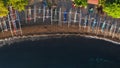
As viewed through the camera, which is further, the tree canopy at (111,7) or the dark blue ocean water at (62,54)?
the tree canopy at (111,7)

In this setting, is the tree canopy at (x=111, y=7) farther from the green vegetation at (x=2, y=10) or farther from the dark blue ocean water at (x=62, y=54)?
the green vegetation at (x=2, y=10)

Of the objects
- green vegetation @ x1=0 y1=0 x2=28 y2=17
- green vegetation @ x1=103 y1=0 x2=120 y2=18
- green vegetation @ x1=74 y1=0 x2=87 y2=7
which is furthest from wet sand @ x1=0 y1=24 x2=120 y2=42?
green vegetation @ x1=74 y1=0 x2=87 y2=7

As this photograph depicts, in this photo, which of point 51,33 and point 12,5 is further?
point 12,5

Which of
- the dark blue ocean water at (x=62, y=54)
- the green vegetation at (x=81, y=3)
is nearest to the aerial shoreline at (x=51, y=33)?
the dark blue ocean water at (x=62, y=54)

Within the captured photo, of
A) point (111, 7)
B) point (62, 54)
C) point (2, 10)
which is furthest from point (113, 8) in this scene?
point (2, 10)

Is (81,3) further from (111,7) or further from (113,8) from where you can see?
(113,8)

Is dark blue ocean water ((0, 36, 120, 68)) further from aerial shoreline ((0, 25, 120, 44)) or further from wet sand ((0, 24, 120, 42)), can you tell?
wet sand ((0, 24, 120, 42))

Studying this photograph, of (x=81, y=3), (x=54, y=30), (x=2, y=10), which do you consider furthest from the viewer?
(x=81, y=3)

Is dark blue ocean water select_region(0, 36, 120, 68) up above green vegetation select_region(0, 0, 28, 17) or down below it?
below

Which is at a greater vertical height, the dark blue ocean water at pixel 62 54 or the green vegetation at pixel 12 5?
the green vegetation at pixel 12 5
